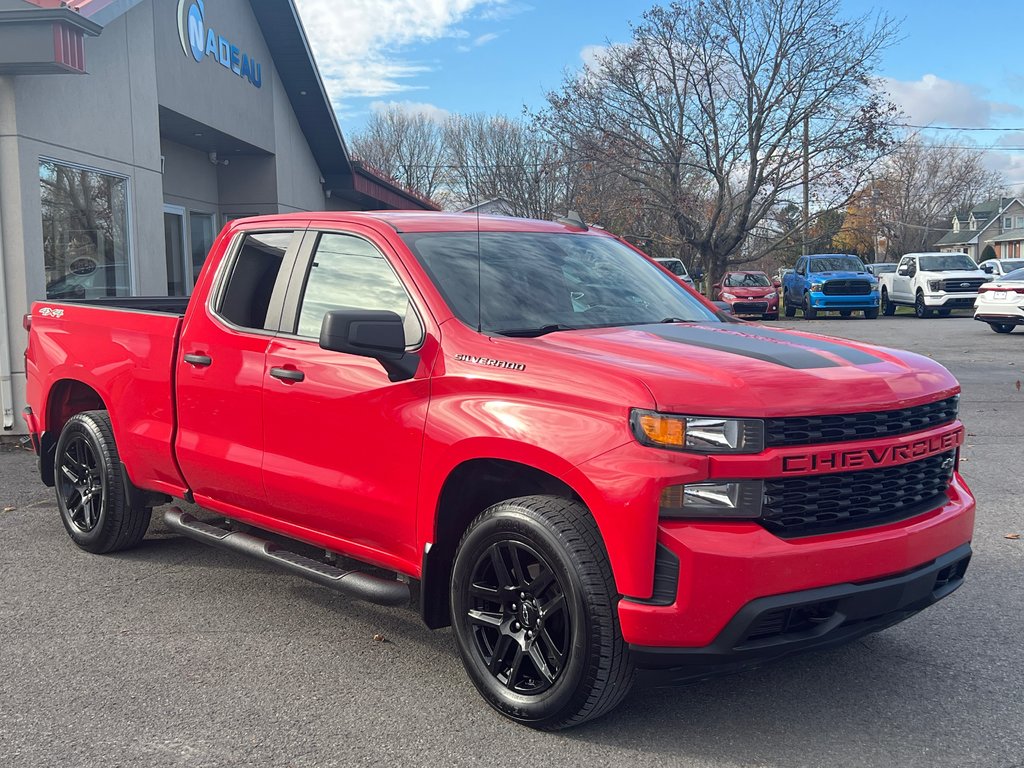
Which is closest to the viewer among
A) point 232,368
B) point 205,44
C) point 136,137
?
point 232,368

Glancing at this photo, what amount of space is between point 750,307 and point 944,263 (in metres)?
5.99

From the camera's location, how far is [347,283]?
4.54 m

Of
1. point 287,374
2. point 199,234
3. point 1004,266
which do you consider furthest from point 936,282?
point 287,374

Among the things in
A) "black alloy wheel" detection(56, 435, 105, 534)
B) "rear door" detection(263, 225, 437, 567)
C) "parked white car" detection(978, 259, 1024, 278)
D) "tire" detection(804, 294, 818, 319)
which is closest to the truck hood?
"rear door" detection(263, 225, 437, 567)

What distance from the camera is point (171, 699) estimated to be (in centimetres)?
391

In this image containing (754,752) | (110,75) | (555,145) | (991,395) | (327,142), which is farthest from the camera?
(555,145)

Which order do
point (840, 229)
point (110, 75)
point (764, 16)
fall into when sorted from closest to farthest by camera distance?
1. point (110, 75)
2. point (764, 16)
3. point (840, 229)

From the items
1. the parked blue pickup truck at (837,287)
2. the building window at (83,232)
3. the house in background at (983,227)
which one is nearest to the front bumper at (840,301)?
the parked blue pickup truck at (837,287)

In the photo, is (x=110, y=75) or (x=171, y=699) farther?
(x=110, y=75)

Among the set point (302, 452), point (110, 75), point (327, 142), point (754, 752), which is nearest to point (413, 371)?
point (302, 452)

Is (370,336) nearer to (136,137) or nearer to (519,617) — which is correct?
(519,617)

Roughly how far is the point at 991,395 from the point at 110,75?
11135 mm

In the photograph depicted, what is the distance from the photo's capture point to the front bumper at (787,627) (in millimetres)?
3211

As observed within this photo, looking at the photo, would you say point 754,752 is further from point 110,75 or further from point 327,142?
point 327,142
